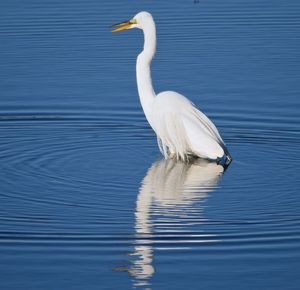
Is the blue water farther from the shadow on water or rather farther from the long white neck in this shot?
the long white neck

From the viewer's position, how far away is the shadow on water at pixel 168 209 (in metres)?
8.23

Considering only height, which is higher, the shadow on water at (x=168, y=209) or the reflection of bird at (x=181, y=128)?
the reflection of bird at (x=181, y=128)

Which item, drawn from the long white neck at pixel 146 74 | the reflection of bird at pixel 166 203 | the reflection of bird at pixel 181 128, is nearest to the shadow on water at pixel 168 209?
the reflection of bird at pixel 166 203

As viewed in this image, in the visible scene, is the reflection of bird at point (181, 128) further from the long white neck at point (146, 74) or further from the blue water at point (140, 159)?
the blue water at point (140, 159)

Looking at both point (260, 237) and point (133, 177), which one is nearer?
point (260, 237)

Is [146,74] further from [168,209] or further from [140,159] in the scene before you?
[168,209]

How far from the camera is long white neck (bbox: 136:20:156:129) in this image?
1247 centimetres

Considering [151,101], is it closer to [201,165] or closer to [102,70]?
[201,165]

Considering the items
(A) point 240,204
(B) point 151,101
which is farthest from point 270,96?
(A) point 240,204

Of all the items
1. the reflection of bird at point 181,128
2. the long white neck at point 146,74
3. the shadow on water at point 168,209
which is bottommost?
the shadow on water at point 168,209

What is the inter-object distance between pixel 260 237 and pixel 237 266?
75 cm

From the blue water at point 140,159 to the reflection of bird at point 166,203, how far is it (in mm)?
20

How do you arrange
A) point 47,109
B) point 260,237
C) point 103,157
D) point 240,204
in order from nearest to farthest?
point 260,237 < point 240,204 < point 103,157 < point 47,109

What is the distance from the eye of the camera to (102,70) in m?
15.8
